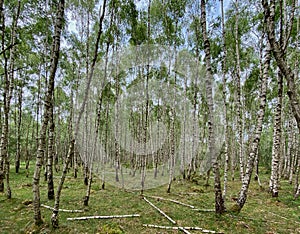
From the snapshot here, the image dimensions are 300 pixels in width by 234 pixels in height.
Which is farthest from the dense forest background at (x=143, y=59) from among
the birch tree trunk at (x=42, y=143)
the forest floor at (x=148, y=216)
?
the forest floor at (x=148, y=216)

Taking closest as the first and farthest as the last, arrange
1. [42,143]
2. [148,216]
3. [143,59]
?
1. [42,143]
2. [148,216]
3. [143,59]

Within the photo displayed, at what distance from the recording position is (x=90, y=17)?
1064cm

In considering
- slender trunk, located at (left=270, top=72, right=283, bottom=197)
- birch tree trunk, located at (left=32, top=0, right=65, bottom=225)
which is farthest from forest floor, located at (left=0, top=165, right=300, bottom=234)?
slender trunk, located at (left=270, top=72, right=283, bottom=197)

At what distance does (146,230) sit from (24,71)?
600 inches

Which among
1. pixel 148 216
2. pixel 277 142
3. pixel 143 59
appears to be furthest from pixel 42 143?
pixel 277 142

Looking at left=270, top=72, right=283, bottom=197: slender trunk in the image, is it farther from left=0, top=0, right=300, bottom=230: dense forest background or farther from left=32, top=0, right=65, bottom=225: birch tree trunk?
left=32, top=0, right=65, bottom=225: birch tree trunk

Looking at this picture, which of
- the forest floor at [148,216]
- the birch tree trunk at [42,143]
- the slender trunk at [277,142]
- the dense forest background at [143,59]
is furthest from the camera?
the slender trunk at [277,142]

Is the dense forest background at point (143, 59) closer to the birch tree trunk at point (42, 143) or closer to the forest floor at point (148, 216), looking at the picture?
the birch tree trunk at point (42, 143)

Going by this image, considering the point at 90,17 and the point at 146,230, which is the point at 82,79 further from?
the point at 146,230

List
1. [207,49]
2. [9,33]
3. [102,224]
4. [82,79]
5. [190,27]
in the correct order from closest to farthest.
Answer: [102,224]
[207,49]
[9,33]
[190,27]
[82,79]

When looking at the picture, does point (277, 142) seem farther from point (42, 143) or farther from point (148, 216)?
point (42, 143)

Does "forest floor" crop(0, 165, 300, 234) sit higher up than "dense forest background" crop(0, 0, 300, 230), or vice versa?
"dense forest background" crop(0, 0, 300, 230)

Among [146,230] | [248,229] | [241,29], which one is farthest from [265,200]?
[241,29]

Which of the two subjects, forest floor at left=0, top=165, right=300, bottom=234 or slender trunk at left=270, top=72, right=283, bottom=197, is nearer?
forest floor at left=0, top=165, right=300, bottom=234
